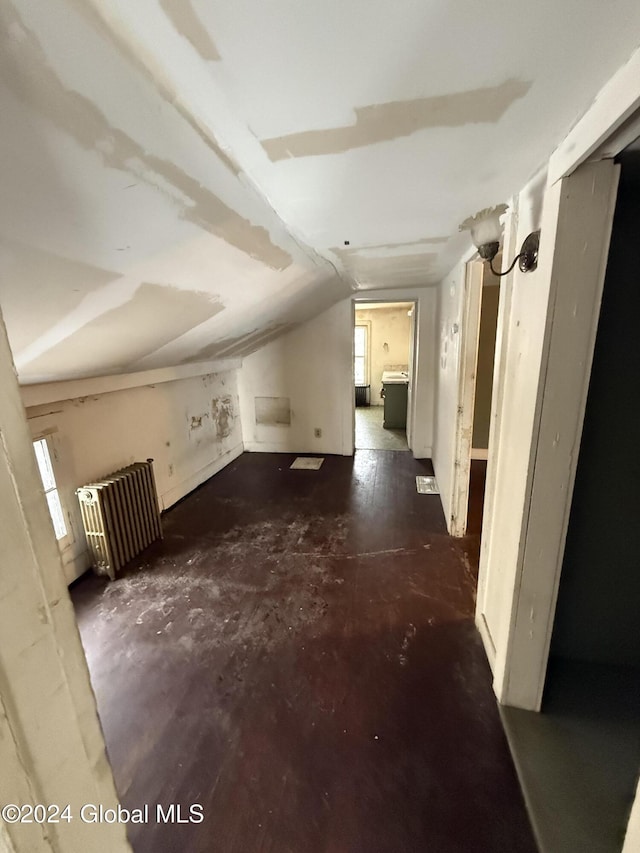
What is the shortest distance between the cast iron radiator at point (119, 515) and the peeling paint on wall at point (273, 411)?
7.01 ft

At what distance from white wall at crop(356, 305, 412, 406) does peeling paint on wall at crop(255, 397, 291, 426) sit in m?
3.52

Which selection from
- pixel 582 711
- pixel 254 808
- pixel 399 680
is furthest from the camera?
pixel 399 680

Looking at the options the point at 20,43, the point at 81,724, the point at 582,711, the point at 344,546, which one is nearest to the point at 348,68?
the point at 20,43

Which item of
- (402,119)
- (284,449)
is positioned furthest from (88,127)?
(284,449)

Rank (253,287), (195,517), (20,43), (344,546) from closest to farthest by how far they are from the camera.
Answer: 1. (20,43)
2. (253,287)
3. (344,546)
4. (195,517)

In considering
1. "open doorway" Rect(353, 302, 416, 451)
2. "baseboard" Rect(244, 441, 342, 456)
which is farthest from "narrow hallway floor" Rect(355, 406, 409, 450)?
"baseboard" Rect(244, 441, 342, 456)

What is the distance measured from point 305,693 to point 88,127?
200cm

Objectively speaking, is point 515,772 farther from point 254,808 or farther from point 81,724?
point 81,724

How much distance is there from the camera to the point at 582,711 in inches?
57.9

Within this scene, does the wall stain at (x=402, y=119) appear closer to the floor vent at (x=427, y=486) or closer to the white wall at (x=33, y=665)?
the white wall at (x=33, y=665)

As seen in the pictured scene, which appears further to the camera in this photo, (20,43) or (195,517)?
(195,517)

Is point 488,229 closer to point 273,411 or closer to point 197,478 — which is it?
point 197,478

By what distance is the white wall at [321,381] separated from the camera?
4238 mm

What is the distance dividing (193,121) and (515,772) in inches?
86.0
